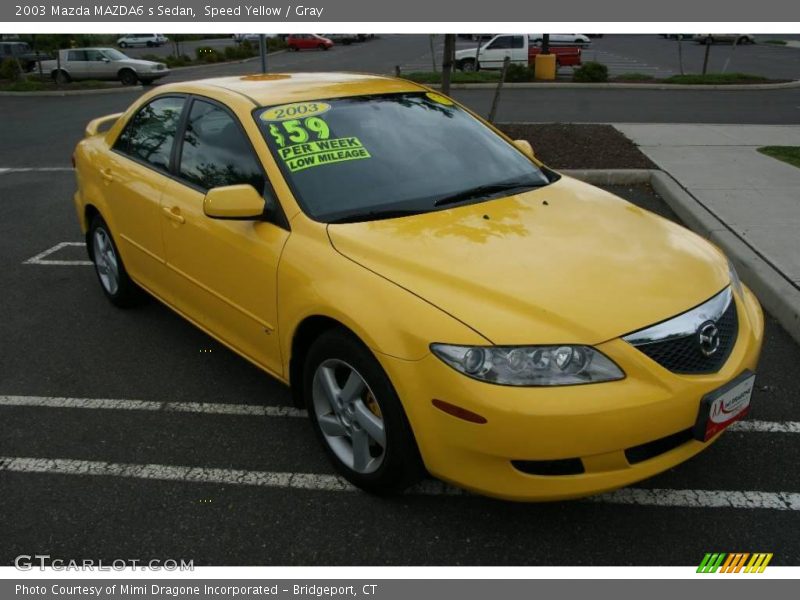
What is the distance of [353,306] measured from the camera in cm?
261

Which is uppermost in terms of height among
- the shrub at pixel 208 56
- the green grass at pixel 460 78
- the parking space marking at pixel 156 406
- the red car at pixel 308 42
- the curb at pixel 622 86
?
the red car at pixel 308 42

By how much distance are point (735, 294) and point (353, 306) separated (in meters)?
1.69

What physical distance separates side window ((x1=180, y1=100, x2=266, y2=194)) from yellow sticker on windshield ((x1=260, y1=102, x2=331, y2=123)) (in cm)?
17

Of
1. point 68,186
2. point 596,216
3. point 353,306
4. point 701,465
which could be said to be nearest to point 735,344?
point 701,465

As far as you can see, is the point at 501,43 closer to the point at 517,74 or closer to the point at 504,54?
the point at 504,54

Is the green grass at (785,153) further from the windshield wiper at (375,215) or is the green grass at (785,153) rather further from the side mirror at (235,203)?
the side mirror at (235,203)

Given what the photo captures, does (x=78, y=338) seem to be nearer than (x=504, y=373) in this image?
No

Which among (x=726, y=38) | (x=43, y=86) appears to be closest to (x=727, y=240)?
(x=43, y=86)

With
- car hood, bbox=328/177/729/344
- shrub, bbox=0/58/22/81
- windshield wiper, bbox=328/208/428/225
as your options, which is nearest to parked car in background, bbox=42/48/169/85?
shrub, bbox=0/58/22/81

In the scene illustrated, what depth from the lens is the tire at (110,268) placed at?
4.71 meters

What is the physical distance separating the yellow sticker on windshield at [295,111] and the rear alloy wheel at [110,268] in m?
1.89

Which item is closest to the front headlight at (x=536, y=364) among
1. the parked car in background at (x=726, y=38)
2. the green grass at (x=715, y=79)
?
the green grass at (x=715, y=79)

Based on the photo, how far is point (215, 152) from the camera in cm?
358

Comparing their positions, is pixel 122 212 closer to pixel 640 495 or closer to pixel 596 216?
pixel 596 216
